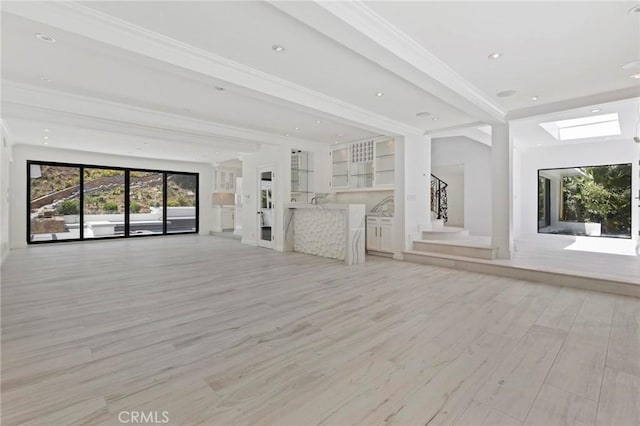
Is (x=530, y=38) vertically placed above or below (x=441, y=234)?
above

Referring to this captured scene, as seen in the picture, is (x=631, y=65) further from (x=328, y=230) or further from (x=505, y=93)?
(x=328, y=230)

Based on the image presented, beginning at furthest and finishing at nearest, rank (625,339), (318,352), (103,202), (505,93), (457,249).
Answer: (103,202)
(457,249)
(505,93)
(625,339)
(318,352)

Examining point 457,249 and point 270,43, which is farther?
point 457,249

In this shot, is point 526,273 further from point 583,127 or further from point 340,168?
point 583,127

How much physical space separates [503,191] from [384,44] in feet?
13.0

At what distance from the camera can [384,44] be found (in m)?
2.78

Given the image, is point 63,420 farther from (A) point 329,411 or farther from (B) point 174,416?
(A) point 329,411

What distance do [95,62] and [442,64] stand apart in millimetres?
3993

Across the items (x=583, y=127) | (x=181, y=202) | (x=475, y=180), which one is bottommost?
(x=181, y=202)

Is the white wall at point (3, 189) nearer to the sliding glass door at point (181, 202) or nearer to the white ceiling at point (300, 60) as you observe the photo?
the white ceiling at point (300, 60)

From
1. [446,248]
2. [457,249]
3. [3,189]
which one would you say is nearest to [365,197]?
[446,248]

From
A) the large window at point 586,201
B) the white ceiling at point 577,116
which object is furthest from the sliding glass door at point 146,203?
the large window at point 586,201

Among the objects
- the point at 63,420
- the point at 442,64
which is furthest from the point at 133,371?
the point at 442,64

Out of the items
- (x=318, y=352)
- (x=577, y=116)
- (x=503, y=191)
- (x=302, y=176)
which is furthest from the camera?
(x=302, y=176)
